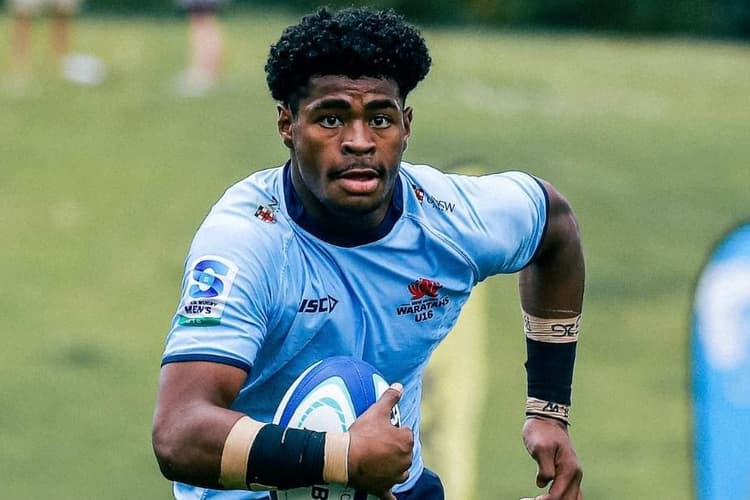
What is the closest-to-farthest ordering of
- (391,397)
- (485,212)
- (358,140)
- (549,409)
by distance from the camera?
(391,397)
(358,140)
(485,212)
(549,409)

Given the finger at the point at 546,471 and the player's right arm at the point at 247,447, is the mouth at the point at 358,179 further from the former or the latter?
the finger at the point at 546,471

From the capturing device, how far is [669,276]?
40.9 ft

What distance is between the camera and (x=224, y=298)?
3.87 meters

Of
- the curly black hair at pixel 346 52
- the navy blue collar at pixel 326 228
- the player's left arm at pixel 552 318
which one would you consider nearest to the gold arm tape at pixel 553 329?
the player's left arm at pixel 552 318

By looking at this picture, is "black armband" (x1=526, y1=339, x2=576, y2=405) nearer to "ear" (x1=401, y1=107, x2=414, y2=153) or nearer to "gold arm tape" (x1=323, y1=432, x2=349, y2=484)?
"ear" (x1=401, y1=107, x2=414, y2=153)

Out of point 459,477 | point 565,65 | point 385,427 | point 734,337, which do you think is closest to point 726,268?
point 734,337

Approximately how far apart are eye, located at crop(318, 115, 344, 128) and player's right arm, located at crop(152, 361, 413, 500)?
79 cm

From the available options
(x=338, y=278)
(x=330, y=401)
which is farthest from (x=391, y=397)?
(x=338, y=278)

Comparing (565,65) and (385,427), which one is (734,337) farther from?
(565,65)

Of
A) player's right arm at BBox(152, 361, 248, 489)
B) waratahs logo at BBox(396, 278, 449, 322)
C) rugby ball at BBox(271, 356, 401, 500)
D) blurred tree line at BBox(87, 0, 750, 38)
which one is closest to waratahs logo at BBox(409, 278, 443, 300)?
waratahs logo at BBox(396, 278, 449, 322)

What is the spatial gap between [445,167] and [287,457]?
5471mm

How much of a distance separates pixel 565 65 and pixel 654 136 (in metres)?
1.38

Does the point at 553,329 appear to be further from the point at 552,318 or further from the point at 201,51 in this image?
the point at 201,51

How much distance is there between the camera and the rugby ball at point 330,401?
3852 millimetres
